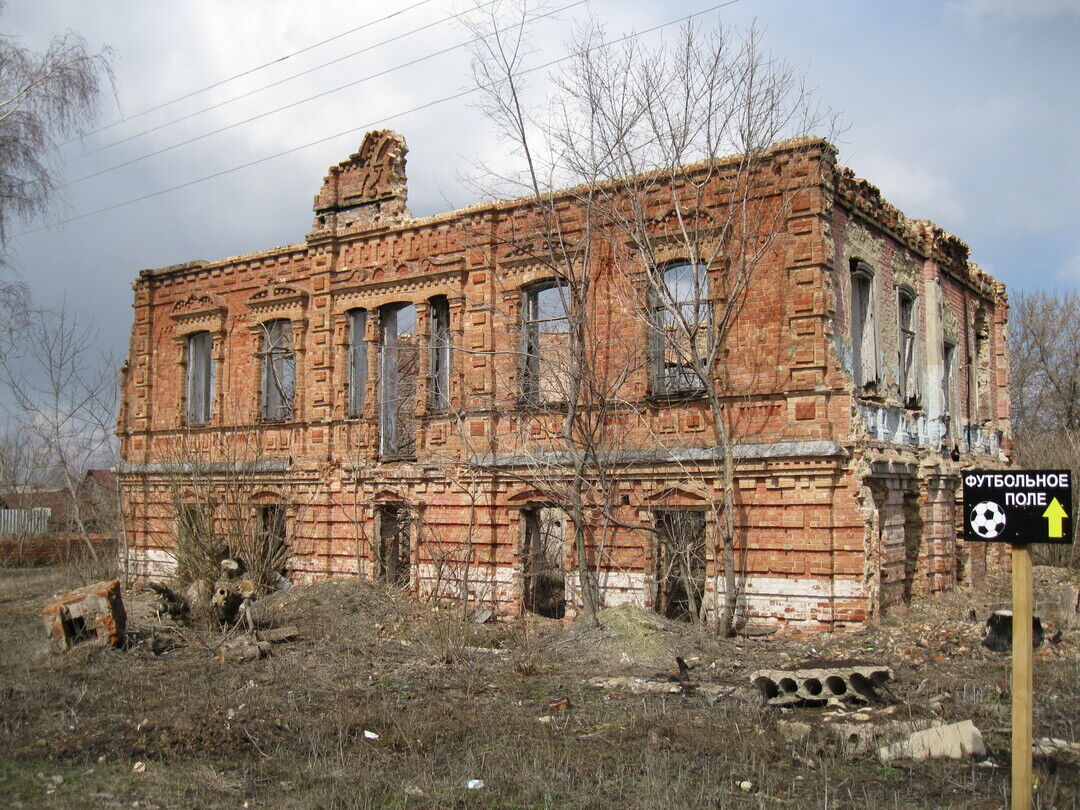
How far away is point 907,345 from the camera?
659 inches

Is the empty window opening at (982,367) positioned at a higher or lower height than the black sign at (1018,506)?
higher

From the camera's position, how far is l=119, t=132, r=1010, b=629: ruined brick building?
1334cm

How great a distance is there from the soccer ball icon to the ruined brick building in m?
7.37

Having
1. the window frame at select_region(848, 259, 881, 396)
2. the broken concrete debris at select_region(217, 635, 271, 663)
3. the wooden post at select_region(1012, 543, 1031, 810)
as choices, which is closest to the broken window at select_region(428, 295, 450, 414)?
the broken concrete debris at select_region(217, 635, 271, 663)

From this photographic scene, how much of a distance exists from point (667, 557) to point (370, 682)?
5.35 m

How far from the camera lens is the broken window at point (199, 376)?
2119cm

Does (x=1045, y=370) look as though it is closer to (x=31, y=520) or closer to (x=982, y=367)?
(x=982, y=367)

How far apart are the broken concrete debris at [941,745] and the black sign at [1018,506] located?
→ 8.35ft

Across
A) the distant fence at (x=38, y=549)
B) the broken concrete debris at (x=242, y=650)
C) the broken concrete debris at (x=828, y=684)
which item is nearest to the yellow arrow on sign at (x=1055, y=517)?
the broken concrete debris at (x=828, y=684)

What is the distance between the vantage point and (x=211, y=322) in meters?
20.5

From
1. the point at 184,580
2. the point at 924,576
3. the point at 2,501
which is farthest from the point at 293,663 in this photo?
the point at 2,501

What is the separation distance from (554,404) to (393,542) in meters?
4.66

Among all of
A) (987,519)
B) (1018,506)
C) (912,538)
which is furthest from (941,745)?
(912,538)

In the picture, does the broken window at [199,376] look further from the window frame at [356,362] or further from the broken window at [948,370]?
the broken window at [948,370]
